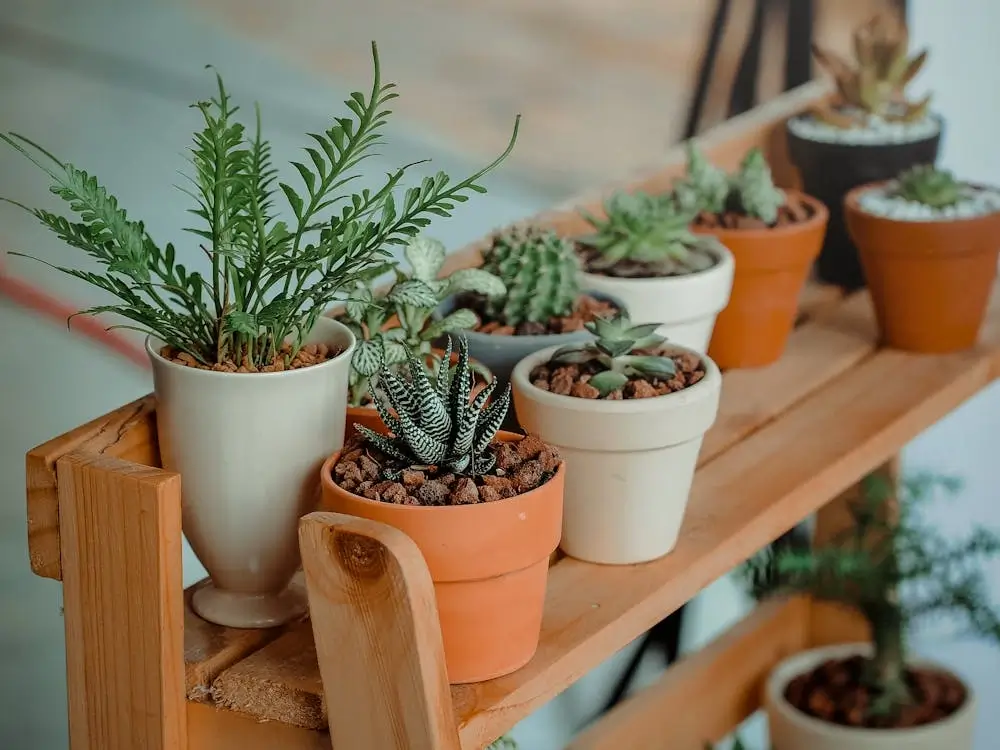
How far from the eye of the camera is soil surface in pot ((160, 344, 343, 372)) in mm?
806

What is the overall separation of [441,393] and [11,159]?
0.53 metres

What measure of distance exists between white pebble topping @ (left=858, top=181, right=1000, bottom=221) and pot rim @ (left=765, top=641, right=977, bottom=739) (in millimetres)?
664

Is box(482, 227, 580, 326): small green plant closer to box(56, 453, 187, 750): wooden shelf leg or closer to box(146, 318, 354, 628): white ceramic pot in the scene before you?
box(146, 318, 354, 628): white ceramic pot

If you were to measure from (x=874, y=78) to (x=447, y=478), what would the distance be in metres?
0.93

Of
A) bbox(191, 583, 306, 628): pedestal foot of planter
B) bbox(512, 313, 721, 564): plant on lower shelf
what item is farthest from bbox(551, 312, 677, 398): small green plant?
bbox(191, 583, 306, 628): pedestal foot of planter

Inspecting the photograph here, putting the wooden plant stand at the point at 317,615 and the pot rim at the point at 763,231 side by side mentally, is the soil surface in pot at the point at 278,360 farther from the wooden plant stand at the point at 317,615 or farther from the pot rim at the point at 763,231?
the pot rim at the point at 763,231

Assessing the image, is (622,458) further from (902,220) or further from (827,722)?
(827,722)

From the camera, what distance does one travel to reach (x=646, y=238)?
3.78ft

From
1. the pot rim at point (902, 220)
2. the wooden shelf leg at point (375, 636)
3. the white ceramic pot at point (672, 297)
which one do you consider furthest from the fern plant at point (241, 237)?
the pot rim at point (902, 220)

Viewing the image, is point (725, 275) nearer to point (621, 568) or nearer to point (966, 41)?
point (621, 568)

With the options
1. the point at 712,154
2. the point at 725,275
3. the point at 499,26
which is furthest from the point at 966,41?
the point at 725,275

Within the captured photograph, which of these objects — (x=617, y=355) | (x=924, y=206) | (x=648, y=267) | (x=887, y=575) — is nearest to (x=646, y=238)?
(x=648, y=267)

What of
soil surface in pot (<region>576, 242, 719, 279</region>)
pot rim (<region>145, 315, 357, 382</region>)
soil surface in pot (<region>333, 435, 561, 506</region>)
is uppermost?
pot rim (<region>145, 315, 357, 382</region>)

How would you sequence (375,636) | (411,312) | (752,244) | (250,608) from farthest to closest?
(752,244) < (411,312) < (250,608) < (375,636)
